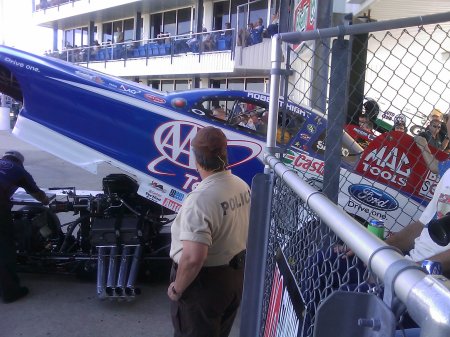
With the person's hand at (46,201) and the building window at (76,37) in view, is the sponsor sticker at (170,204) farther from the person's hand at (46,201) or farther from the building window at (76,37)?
the building window at (76,37)

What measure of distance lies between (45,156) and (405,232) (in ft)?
47.1

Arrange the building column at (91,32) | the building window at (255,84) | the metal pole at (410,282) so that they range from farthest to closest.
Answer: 1. the building column at (91,32)
2. the building window at (255,84)
3. the metal pole at (410,282)

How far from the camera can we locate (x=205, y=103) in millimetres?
5496

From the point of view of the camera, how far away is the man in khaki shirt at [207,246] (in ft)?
8.18

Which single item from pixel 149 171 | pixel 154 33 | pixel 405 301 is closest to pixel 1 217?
pixel 149 171

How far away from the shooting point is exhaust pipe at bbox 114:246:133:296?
4492mm

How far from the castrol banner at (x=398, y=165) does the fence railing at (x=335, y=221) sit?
0.01 metres

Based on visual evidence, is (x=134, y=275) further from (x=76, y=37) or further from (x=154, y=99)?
(x=76, y=37)

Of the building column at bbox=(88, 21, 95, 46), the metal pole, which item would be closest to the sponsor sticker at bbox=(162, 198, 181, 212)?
the metal pole

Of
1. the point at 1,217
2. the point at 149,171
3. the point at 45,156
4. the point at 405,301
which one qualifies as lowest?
the point at 45,156

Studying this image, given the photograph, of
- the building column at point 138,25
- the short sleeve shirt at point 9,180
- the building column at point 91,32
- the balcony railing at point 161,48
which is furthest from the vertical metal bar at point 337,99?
the building column at point 91,32

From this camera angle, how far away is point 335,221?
1093 mm

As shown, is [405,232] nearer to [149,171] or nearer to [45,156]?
[149,171]

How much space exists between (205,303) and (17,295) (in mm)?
2938
